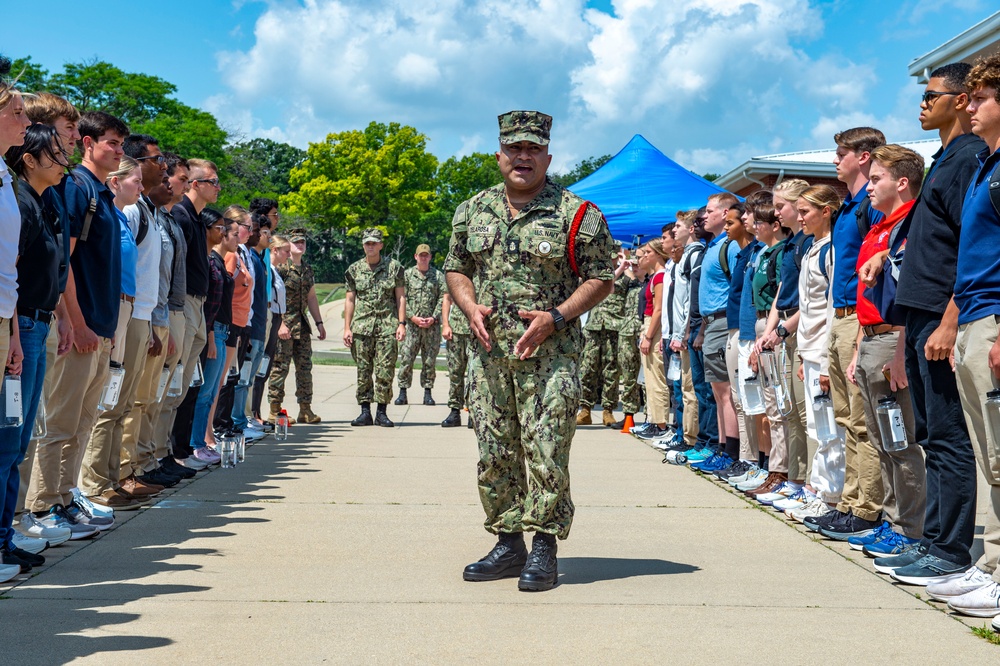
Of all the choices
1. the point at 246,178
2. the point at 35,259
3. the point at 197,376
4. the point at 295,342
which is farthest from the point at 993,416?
the point at 246,178

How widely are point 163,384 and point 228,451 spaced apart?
1.86m

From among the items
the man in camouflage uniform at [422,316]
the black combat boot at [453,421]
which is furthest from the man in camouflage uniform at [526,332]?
the man in camouflage uniform at [422,316]

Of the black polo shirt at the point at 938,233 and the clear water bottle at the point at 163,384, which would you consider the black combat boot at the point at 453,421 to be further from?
the black polo shirt at the point at 938,233

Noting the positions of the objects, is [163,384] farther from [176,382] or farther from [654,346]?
[654,346]

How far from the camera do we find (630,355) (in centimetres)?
1370

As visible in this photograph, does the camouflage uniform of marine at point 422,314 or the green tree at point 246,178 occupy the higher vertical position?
the green tree at point 246,178

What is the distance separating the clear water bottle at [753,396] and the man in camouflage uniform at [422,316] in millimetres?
9177

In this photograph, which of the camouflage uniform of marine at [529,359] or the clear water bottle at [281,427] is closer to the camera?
the camouflage uniform of marine at [529,359]

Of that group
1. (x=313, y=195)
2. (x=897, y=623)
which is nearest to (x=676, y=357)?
(x=897, y=623)

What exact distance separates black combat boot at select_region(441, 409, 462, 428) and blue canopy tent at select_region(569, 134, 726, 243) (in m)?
4.63

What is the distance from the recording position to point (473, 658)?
152 inches

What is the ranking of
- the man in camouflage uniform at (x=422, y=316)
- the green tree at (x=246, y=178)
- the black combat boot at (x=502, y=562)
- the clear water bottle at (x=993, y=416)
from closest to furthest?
the clear water bottle at (x=993, y=416) → the black combat boot at (x=502, y=562) → the man in camouflage uniform at (x=422, y=316) → the green tree at (x=246, y=178)

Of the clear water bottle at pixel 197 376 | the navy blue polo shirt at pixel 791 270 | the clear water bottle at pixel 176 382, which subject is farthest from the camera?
the clear water bottle at pixel 197 376

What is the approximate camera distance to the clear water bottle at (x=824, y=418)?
664 centimetres
